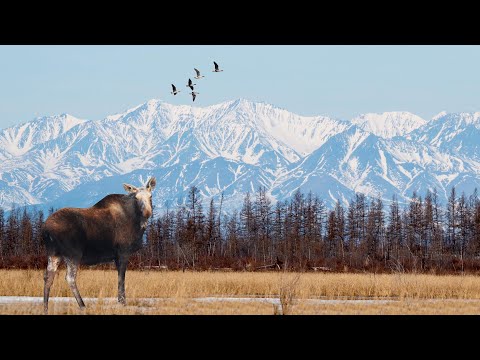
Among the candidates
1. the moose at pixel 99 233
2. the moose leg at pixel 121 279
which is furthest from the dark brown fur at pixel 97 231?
the moose leg at pixel 121 279

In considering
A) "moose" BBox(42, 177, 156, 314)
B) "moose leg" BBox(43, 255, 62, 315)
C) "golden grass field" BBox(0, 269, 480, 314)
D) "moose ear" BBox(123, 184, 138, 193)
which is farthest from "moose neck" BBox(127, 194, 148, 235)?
"moose leg" BBox(43, 255, 62, 315)

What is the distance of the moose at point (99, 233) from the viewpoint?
15.4 meters

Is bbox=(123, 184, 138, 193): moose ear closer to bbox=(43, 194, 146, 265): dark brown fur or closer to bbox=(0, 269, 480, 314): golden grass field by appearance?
bbox=(43, 194, 146, 265): dark brown fur

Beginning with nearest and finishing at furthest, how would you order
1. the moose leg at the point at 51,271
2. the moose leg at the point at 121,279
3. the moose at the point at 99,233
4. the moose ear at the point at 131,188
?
the moose leg at the point at 51,271 < the moose at the point at 99,233 < the moose leg at the point at 121,279 < the moose ear at the point at 131,188

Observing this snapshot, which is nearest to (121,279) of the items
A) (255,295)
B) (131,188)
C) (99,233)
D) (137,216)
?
(99,233)

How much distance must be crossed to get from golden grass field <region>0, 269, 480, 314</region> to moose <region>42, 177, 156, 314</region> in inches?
29.6

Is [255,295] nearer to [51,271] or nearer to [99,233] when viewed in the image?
[99,233]

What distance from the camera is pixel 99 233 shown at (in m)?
16.4

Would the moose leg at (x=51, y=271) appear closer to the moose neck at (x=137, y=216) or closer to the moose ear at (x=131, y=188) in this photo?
the moose neck at (x=137, y=216)

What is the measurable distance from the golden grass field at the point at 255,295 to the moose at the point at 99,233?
0.75 m

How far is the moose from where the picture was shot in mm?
15367
